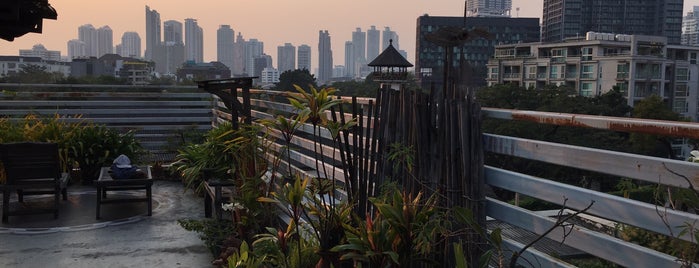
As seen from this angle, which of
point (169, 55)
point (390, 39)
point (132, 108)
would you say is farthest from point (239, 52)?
point (390, 39)

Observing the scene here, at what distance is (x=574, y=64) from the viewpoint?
6150 cm

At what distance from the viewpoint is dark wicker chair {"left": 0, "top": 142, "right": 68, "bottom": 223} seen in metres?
5.82

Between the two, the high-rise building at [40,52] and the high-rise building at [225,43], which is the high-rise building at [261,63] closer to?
the high-rise building at [225,43]

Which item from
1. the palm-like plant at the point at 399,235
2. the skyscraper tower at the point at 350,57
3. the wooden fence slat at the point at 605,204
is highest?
the skyscraper tower at the point at 350,57

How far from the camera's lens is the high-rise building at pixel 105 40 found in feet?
376

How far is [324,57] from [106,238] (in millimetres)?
67161

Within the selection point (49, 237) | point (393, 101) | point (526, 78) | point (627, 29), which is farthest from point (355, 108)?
point (627, 29)

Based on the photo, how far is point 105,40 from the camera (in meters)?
116

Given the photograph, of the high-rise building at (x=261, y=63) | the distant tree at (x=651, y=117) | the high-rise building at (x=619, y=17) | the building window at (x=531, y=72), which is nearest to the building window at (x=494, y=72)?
the building window at (x=531, y=72)

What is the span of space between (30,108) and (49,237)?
526cm

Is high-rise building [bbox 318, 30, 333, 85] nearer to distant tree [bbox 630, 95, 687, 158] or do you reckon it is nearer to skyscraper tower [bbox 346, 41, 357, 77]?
skyscraper tower [bbox 346, 41, 357, 77]

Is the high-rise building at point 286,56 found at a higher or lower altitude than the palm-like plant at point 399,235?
higher

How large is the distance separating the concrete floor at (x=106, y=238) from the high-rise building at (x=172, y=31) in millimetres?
110992

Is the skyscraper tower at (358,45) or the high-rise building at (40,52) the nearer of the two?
the skyscraper tower at (358,45)
